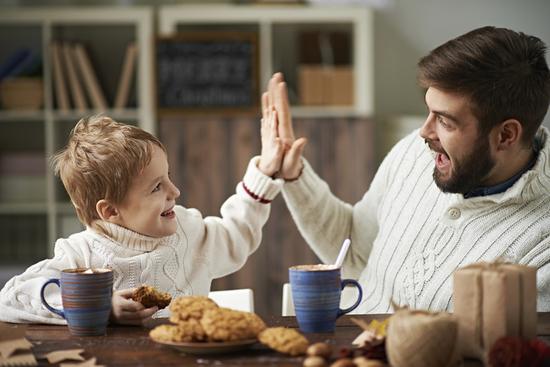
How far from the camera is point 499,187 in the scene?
2.07 meters

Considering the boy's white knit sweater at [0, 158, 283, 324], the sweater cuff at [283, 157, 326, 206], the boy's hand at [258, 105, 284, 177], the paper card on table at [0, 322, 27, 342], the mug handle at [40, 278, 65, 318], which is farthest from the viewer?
the sweater cuff at [283, 157, 326, 206]

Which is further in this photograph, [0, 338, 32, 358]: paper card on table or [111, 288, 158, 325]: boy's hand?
[111, 288, 158, 325]: boy's hand

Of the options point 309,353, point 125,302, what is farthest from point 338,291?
point 125,302

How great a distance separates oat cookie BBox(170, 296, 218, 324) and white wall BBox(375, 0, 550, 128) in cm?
387

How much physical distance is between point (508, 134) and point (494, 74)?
15 cm

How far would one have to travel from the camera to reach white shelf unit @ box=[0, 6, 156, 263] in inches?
186

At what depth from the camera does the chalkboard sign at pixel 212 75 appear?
15.4ft

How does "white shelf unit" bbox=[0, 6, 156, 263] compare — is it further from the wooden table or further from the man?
the wooden table

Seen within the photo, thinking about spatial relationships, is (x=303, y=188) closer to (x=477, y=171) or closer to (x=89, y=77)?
(x=477, y=171)

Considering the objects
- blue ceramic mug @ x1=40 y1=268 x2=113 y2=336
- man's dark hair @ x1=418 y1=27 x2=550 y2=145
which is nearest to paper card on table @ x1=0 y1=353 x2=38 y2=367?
blue ceramic mug @ x1=40 y1=268 x2=113 y2=336

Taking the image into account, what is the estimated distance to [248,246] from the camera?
211cm

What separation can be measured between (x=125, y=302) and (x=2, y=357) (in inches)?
11.6

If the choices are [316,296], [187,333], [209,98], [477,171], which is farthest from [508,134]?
[209,98]

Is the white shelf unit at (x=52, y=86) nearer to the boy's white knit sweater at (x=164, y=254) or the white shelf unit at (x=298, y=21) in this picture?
the white shelf unit at (x=298, y=21)
